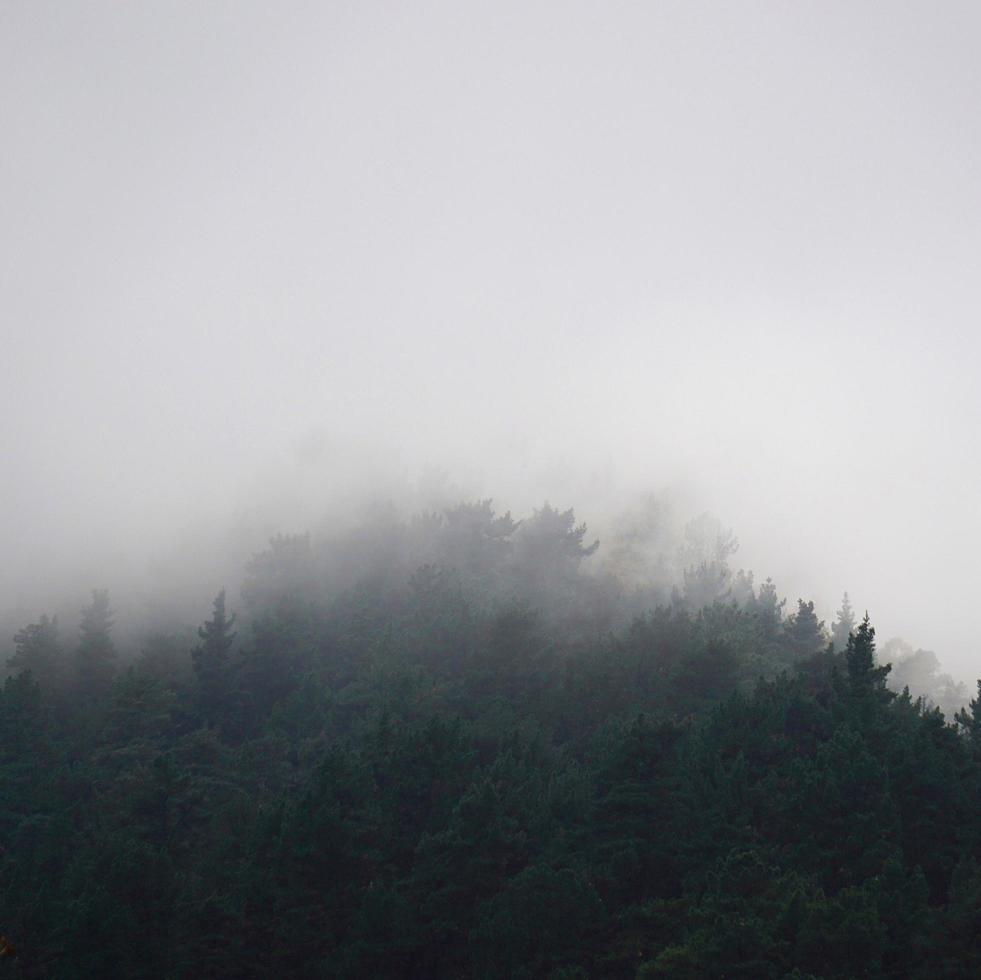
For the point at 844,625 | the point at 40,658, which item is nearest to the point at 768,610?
the point at 844,625

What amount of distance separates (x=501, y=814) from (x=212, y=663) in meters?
36.5

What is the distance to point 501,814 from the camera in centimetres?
3312

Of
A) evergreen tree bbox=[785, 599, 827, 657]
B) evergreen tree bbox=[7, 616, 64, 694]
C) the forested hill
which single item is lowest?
the forested hill

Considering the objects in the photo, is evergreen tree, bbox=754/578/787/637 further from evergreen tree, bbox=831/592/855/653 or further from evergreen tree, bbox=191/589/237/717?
evergreen tree, bbox=191/589/237/717

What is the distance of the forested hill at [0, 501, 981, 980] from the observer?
85.8 ft

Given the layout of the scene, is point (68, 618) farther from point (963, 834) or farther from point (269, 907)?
point (963, 834)

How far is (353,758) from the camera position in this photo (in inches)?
1593

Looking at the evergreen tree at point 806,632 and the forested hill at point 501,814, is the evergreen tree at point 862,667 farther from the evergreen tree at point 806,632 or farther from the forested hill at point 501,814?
the evergreen tree at point 806,632

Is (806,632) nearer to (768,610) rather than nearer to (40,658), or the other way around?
(768,610)

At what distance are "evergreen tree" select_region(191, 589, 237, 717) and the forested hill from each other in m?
0.23

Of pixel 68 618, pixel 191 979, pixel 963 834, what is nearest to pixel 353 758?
pixel 191 979

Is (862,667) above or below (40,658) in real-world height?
below

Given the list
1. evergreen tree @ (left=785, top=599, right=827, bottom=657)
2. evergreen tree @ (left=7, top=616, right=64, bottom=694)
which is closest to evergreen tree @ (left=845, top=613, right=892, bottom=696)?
evergreen tree @ (left=785, top=599, right=827, bottom=657)

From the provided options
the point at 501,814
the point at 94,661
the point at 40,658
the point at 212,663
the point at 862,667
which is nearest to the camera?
the point at 501,814
